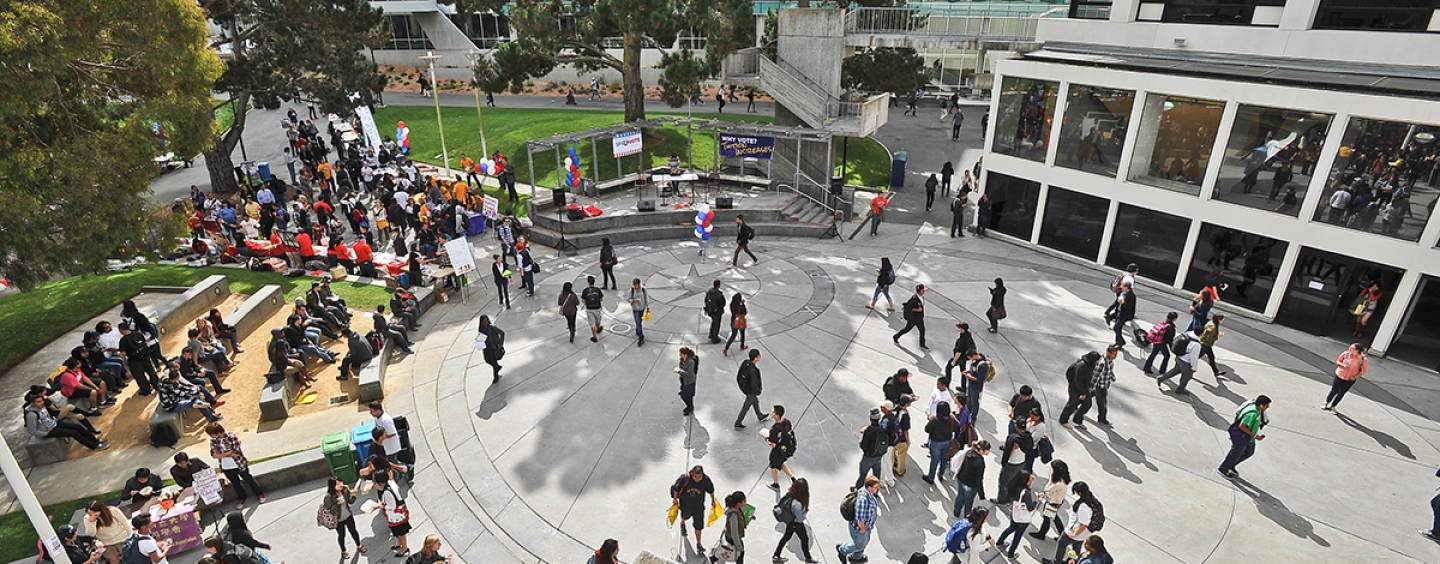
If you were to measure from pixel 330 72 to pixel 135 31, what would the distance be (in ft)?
44.0

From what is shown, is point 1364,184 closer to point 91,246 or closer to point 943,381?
point 943,381

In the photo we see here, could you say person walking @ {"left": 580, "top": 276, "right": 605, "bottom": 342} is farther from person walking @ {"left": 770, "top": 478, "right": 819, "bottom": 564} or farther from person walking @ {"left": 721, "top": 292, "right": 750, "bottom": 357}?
person walking @ {"left": 770, "top": 478, "right": 819, "bottom": 564}

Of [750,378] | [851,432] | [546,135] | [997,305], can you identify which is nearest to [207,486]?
[750,378]

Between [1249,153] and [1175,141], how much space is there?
5.53 ft

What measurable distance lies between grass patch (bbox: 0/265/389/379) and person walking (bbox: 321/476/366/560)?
28.1 feet

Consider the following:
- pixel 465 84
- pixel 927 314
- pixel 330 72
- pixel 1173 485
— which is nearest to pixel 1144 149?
pixel 927 314

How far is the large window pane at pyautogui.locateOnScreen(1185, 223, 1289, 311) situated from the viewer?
17.1m

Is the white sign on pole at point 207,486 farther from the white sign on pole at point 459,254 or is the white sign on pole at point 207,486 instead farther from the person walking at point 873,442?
the person walking at point 873,442

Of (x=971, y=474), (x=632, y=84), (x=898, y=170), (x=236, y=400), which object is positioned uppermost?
(x=632, y=84)

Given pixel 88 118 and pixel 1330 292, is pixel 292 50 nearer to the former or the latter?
pixel 88 118

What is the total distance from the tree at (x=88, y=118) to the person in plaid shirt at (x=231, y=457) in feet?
14.7

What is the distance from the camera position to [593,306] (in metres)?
15.1

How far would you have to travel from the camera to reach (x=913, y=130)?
38.3m

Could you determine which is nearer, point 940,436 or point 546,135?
point 940,436
